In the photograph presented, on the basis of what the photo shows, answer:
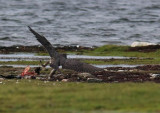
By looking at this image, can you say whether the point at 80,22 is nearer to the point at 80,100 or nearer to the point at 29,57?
the point at 29,57

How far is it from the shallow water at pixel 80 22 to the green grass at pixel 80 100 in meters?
28.6

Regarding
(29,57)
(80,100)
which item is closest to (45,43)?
(80,100)

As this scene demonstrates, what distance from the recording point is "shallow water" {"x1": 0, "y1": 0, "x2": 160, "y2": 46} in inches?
1956

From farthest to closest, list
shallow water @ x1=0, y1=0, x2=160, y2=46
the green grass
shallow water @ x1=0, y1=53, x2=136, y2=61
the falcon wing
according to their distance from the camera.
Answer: shallow water @ x1=0, y1=0, x2=160, y2=46 → shallow water @ x1=0, y1=53, x2=136, y2=61 → the falcon wing → the green grass

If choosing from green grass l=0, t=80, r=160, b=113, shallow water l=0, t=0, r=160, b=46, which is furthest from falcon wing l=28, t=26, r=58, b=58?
shallow water l=0, t=0, r=160, b=46

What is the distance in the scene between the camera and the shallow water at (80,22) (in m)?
49.7

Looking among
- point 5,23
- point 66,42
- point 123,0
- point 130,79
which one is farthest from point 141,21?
point 130,79

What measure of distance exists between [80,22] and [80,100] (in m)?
49.5

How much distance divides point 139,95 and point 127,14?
5894 cm

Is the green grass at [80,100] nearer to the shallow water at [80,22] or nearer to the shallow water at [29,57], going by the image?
the shallow water at [29,57]

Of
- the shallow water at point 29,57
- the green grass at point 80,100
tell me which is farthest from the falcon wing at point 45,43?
the shallow water at point 29,57

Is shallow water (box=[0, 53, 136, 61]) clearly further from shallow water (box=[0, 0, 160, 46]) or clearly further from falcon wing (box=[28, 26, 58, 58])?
falcon wing (box=[28, 26, 58, 58])

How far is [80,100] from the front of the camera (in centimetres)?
1505

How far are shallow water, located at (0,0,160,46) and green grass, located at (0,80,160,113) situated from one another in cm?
2863
